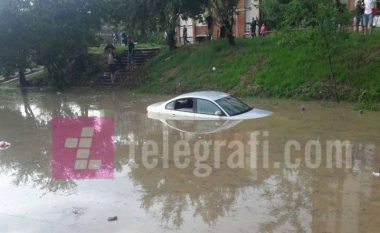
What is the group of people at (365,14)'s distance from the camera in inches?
885

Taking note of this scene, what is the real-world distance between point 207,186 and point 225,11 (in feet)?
58.9

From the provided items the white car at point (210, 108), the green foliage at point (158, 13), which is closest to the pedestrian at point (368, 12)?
the green foliage at point (158, 13)

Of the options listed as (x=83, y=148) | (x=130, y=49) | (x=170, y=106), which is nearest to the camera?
(x=83, y=148)

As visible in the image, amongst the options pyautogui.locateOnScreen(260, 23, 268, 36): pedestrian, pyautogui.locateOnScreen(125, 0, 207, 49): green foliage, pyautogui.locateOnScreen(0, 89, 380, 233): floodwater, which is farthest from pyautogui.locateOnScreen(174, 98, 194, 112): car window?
pyautogui.locateOnScreen(260, 23, 268, 36): pedestrian

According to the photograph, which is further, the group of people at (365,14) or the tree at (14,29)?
the tree at (14,29)

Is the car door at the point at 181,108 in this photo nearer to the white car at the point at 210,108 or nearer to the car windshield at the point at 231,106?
the white car at the point at 210,108

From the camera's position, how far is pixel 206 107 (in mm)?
15367

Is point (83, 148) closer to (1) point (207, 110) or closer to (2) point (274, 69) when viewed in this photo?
(1) point (207, 110)

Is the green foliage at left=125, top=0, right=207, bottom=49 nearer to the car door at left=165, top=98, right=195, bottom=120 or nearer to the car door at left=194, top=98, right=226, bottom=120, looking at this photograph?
the car door at left=165, top=98, right=195, bottom=120

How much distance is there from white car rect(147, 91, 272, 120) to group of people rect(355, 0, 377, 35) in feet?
30.7

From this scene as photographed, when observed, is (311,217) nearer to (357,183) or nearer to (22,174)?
(357,183)

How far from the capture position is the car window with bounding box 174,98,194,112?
15.8 meters

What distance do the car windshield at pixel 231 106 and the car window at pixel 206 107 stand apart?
0.22 metres

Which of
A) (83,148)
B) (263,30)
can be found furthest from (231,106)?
(263,30)
